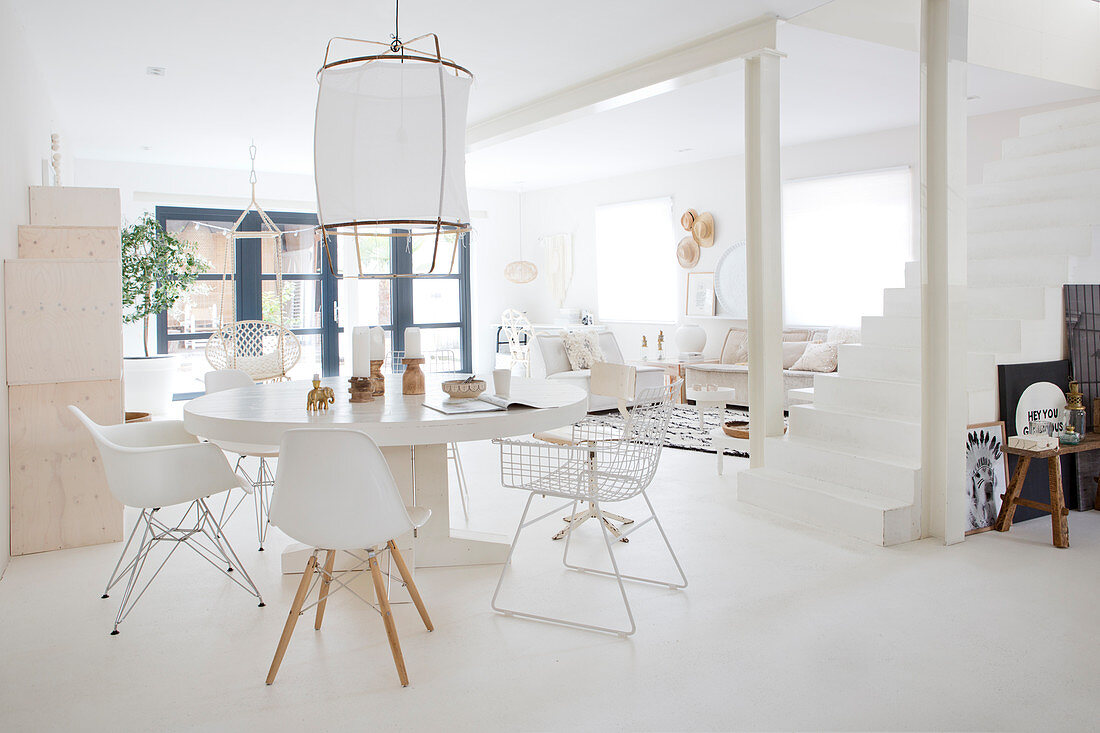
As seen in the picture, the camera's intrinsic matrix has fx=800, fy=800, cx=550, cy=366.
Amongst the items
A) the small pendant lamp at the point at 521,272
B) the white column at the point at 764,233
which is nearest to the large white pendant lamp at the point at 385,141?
A: the white column at the point at 764,233

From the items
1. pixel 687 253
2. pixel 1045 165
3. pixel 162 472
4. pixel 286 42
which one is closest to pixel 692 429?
pixel 687 253

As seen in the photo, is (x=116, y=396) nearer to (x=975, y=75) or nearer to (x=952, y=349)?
(x=952, y=349)

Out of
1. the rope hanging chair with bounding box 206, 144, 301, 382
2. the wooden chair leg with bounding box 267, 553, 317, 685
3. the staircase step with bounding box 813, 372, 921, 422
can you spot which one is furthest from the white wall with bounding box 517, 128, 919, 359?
the wooden chair leg with bounding box 267, 553, 317, 685

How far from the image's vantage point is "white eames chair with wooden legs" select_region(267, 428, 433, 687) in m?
2.25

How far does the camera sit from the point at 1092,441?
A: 12.6ft

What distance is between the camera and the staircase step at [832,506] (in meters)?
3.67

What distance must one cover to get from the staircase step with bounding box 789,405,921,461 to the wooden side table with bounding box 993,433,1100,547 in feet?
1.43

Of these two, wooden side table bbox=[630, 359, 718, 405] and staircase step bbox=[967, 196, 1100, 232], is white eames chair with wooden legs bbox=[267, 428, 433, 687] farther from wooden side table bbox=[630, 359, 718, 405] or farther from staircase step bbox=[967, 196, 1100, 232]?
wooden side table bbox=[630, 359, 718, 405]

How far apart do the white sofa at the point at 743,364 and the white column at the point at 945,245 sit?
11.9ft

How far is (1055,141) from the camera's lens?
4848 mm

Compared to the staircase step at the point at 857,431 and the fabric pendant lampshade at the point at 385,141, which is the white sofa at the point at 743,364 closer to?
the staircase step at the point at 857,431

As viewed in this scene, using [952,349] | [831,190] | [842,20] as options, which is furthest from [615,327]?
[952,349]

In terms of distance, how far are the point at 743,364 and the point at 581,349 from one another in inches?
66.3

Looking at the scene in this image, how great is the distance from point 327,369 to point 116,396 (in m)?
5.95
